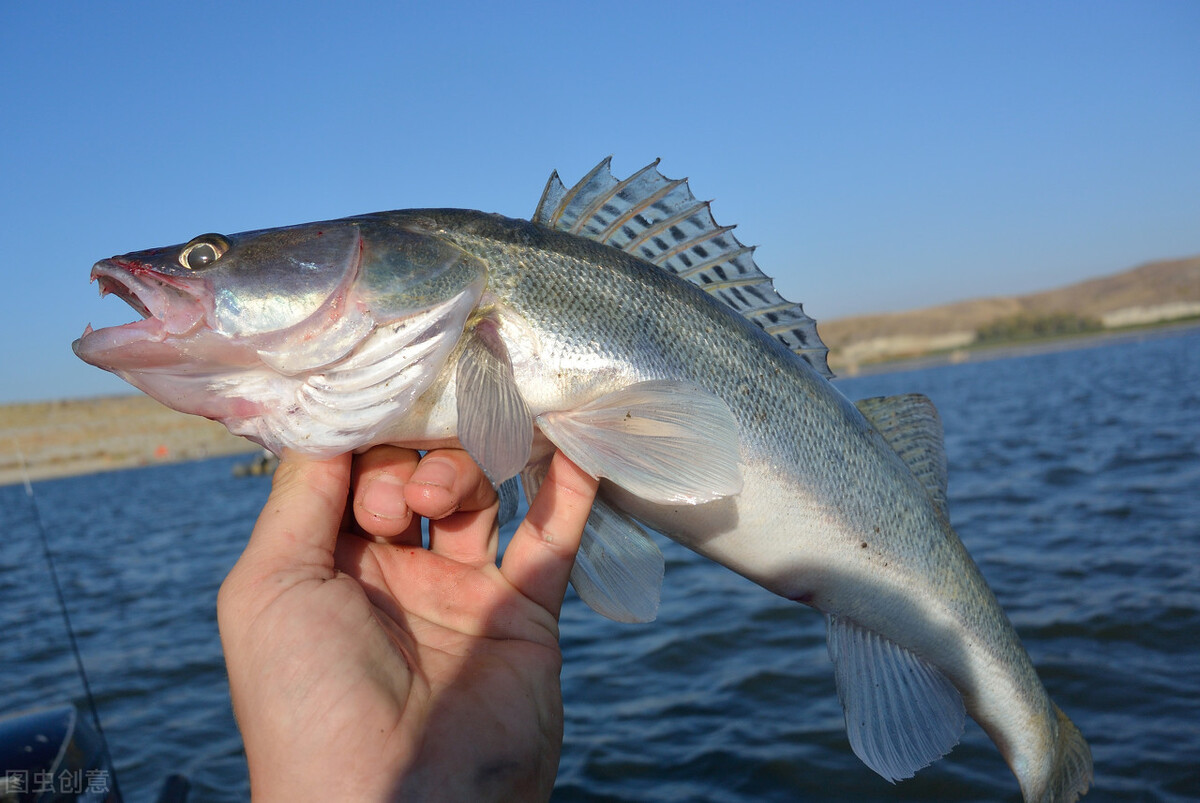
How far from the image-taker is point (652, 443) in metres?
2.23

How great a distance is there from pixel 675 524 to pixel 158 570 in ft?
47.6

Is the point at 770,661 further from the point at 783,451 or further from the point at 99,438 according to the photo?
the point at 99,438

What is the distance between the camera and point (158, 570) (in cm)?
1382

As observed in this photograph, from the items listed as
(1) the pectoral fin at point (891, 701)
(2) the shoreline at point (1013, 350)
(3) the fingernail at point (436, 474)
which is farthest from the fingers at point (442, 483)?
(2) the shoreline at point (1013, 350)

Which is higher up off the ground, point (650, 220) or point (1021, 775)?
point (650, 220)

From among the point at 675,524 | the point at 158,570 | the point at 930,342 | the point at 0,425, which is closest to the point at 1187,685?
the point at 675,524

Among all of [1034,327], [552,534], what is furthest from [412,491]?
[1034,327]

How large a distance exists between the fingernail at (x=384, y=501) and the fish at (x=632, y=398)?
0.50ft

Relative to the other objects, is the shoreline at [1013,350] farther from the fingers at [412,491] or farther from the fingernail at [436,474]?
the fingernail at [436,474]

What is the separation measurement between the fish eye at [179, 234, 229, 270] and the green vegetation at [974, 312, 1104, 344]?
109617mm

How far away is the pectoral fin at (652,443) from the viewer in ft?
7.22

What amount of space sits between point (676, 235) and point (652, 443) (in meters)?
0.86

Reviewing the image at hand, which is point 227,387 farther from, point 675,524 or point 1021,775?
point 1021,775

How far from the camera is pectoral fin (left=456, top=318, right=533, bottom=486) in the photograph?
2078 millimetres
